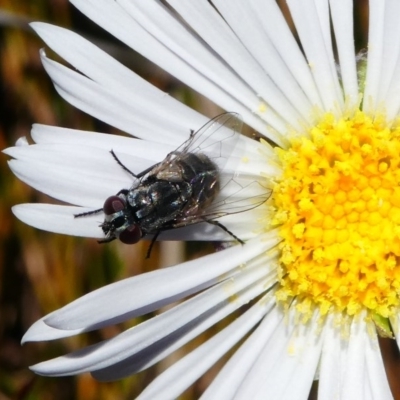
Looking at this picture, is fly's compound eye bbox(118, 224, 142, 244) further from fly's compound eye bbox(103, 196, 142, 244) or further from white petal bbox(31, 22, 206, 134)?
white petal bbox(31, 22, 206, 134)

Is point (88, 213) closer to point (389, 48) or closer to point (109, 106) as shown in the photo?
point (109, 106)

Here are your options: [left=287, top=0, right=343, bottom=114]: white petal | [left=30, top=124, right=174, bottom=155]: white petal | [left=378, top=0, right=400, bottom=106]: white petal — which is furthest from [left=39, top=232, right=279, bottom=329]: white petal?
[left=378, top=0, right=400, bottom=106]: white petal

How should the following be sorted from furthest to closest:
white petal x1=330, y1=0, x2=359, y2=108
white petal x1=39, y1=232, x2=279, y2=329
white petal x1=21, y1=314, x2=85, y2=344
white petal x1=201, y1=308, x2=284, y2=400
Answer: white petal x1=201, y1=308, x2=284, y2=400 → white petal x1=330, y1=0, x2=359, y2=108 → white petal x1=21, y1=314, x2=85, y2=344 → white petal x1=39, y1=232, x2=279, y2=329

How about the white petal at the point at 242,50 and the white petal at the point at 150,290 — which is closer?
→ the white petal at the point at 150,290

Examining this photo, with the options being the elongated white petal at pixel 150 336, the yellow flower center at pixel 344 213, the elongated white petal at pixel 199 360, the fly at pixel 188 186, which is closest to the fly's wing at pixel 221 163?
the fly at pixel 188 186

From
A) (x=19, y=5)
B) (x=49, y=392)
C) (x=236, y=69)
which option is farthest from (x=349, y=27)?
(x=49, y=392)

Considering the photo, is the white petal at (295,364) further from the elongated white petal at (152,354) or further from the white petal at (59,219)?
the white petal at (59,219)
